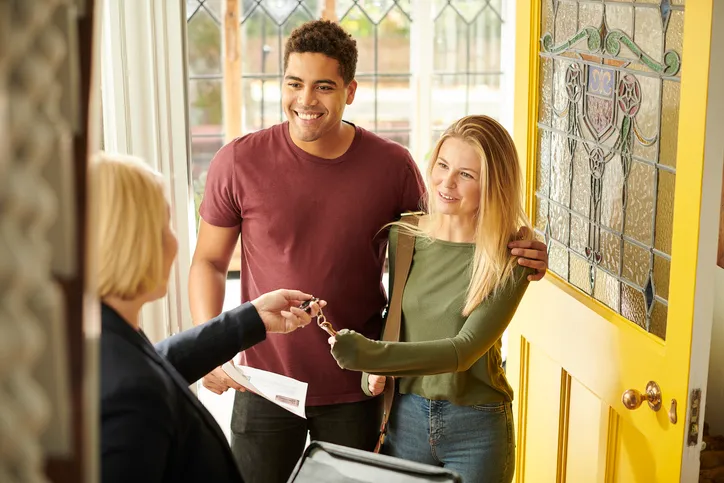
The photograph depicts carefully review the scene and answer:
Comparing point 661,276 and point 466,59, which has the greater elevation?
point 466,59

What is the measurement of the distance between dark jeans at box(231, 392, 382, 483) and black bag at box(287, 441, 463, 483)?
521 millimetres

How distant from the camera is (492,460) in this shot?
1879 mm

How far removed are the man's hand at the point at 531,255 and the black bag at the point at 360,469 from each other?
0.59 meters

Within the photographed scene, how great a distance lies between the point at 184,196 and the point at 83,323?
2.08 m

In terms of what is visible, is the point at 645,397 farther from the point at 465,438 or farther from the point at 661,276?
the point at 465,438

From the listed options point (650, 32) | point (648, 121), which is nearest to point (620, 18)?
point (650, 32)

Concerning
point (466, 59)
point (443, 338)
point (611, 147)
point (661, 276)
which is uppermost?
point (466, 59)

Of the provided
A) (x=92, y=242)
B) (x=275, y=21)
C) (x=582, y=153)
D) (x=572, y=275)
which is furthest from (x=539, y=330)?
(x=275, y=21)

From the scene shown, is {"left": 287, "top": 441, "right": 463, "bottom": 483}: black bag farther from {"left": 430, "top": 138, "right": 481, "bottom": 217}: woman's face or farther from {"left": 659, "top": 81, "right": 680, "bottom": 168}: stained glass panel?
{"left": 659, "top": 81, "right": 680, "bottom": 168}: stained glass panel

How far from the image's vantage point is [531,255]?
1869 millimetres

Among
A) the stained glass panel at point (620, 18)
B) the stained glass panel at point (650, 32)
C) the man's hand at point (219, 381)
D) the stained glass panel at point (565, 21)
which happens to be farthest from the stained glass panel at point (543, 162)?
the man's hand at point (219, 381)

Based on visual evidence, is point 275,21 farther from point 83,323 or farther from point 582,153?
point 83,323

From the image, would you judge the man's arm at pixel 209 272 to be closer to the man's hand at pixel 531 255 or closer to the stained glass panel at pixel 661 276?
the man's hand at pixel 531 255

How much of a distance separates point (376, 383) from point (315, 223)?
16.7 inches
